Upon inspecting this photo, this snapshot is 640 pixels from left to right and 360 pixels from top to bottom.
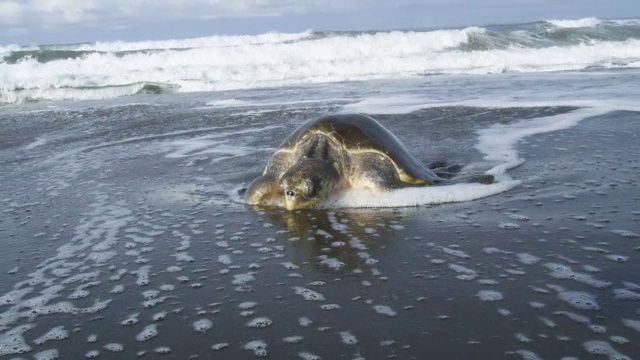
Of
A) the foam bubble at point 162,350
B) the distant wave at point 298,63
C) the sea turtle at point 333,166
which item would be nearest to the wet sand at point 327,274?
the foam bubble at point 162,350

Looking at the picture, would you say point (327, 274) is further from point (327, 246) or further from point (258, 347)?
point (258, 347)

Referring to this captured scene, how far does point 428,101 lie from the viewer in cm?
1296

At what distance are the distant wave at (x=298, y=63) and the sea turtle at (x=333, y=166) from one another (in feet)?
47.3

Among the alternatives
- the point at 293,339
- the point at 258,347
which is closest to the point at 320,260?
the point at 293,339

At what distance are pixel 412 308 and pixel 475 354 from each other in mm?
590

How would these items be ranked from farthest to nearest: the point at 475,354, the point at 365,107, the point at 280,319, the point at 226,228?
the point at 365,107, the point at 226,228, the point at 280,319, the point at 475,354

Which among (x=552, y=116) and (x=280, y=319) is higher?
(x=552, y=116)

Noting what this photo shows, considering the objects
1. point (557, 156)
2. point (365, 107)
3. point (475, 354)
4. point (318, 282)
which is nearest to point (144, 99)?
point (365, 107)

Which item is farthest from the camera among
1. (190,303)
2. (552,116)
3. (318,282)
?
(552,116)

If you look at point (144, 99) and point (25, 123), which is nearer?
point (25, 123)

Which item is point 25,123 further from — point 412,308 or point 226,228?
point 412,308

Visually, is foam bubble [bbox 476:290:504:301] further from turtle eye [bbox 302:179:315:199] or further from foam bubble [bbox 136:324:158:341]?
turtle eye [bbox 302:179:315:199]

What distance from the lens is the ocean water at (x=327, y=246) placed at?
3.06 m

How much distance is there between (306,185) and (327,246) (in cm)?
105
